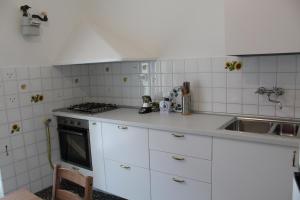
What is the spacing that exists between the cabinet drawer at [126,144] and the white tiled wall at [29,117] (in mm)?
838

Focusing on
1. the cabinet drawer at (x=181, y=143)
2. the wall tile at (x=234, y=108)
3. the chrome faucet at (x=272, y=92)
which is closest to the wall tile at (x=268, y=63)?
the chrome faucet at (x=272, y=92)

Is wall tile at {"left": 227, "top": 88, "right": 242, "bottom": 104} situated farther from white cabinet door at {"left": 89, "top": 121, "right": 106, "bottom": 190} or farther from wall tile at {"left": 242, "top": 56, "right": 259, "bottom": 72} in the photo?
white cabinet door at {"left": 89, "top": 121, "right": 106, "bottom": 190}

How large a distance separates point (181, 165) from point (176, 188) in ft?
0.70

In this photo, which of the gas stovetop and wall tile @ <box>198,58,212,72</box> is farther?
the gas stovetop

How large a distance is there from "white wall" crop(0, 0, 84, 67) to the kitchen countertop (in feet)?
2.24

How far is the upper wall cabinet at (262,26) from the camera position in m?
1.70

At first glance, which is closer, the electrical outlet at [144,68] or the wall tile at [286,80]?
the wall tile at [286,80]

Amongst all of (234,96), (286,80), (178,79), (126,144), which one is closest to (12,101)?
(126,144)

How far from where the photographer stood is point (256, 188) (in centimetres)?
177

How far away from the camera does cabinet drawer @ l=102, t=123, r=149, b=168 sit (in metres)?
2.27

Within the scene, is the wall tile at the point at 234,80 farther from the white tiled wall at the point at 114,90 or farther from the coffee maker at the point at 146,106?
the coffee maker at the point at 146,106

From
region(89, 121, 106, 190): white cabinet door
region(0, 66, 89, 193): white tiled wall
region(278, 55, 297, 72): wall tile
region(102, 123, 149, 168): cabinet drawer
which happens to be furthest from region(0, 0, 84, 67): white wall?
region(278, 55, 297, 72): wall tile

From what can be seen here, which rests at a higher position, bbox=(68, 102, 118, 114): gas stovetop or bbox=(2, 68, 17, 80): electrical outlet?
bbox=(2, 68, 17, 80): electrical outlet

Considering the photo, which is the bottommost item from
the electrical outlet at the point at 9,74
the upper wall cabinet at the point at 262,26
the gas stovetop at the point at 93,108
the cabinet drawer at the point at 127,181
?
the cabinet drawer at the point at 127,181
